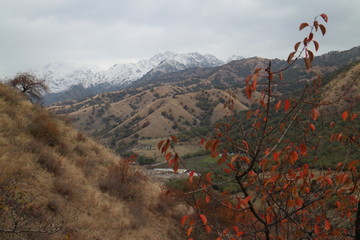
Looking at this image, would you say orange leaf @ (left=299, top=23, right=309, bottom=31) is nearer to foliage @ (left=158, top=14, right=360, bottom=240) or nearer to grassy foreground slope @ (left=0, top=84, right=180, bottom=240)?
foliage @ (left=158, top=14, right=360, bottom=240)

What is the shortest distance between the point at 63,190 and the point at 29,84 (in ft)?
50.1

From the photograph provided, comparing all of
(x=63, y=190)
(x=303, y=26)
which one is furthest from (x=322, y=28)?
(x=63, y=190)

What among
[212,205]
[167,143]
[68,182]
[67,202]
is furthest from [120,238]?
[212,205]

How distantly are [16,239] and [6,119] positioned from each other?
776cm

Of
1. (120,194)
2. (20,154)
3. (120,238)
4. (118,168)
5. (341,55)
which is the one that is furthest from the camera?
(341,55)

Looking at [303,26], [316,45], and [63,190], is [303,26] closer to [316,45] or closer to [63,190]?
[316,45]

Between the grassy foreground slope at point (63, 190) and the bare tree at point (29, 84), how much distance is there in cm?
654

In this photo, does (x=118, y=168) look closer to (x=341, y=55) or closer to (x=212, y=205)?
(x=212, y=205)

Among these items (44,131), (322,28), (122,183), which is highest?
(322,28)

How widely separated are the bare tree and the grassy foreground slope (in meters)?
6.54

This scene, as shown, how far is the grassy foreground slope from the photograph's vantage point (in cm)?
703

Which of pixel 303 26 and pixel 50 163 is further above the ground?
pixel 303 26

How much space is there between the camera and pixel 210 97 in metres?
152

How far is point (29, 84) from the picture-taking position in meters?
20.9
